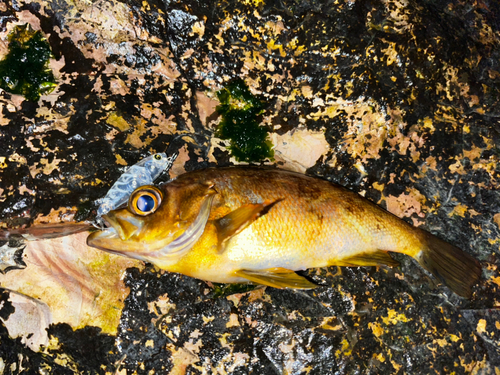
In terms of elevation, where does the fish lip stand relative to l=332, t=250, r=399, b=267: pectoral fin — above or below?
below

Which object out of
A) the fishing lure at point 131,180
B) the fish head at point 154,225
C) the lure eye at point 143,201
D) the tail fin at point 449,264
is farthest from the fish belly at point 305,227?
the fishing lure at point 131,180

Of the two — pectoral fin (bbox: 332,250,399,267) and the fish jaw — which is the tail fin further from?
the fish jaw

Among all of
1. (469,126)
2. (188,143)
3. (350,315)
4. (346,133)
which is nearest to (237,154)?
(188,143)

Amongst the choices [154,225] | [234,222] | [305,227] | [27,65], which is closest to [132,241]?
[154,225]

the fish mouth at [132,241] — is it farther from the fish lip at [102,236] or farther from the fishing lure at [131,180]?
the fishing lure at [131,180]

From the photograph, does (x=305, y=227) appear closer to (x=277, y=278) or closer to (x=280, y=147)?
(x=277, y=278)

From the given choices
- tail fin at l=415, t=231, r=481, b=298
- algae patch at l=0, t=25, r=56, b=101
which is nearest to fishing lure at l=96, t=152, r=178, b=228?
algae patch at l=0, t=25, r=56, b=101
